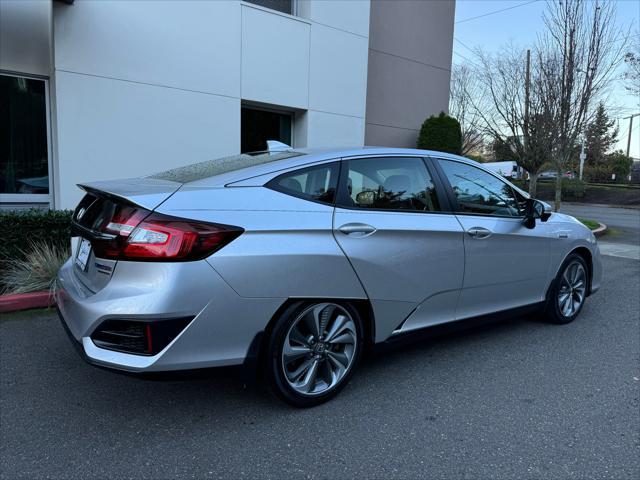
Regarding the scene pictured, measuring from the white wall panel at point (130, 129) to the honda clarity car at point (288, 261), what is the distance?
3770 mm

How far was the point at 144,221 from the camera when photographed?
2525mm

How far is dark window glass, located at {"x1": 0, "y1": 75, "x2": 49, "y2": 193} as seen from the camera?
7039 millimetres

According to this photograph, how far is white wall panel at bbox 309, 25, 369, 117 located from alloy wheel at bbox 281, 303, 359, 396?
6655 mm

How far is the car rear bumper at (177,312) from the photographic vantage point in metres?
2.47

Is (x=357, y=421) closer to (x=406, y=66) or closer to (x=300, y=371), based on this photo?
(x=300, y=371)

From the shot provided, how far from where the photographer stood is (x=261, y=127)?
355 inches

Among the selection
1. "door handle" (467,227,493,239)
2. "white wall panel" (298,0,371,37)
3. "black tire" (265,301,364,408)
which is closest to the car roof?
"door handle" (467,227,493,239)

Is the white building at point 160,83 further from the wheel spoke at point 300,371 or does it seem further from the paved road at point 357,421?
the wheel spoke at point 300,371

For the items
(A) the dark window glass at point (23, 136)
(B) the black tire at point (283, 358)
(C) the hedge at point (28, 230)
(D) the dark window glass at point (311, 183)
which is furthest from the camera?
(A) the dark window glass at point (23, 136)

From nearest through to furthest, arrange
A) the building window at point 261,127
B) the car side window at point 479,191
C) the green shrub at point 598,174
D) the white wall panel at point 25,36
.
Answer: the car side window at point 479,191, the white wall panel at point 25,36, the building window at point 261,127, the green shrub at point 598,174

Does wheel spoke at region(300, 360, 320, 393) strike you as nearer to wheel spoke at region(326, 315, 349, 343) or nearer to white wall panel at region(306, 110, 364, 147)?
wheel spoke at region(326, 315, 349, 343)

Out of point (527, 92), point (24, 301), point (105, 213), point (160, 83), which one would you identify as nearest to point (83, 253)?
point (105, 213)

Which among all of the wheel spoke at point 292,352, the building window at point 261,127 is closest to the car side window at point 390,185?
the wheel spoke at point 292,352

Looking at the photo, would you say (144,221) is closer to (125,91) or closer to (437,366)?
(437,366)
